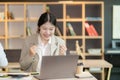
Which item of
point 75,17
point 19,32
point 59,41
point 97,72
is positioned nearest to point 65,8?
point 75,17

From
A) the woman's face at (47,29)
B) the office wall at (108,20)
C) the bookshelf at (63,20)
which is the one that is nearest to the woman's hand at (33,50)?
the woman's face at (47,29)

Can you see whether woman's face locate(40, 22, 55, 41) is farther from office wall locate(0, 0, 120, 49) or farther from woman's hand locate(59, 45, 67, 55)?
office wall locate(0, 0, 120, 49)

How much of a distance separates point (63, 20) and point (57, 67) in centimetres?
311

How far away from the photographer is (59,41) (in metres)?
3.05

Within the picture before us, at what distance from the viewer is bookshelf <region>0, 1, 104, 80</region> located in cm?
550

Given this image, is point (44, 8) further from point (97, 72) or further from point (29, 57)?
point (29, 57)

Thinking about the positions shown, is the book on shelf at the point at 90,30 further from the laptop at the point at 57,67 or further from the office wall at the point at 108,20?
the laptop at the point at 57,67

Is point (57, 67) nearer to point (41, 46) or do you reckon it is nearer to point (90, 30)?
point (41, 46)

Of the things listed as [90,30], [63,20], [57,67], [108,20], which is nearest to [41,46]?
[57,67]

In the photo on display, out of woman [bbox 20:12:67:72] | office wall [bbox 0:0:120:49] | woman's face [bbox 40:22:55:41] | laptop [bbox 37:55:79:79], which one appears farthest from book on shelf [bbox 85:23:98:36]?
laptop [bbox 37:55:79:79]

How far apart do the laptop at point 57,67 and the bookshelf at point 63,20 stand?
3.02m

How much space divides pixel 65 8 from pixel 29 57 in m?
2.83

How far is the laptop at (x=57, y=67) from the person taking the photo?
2439 mm

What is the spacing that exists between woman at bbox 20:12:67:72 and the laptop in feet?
1.26
